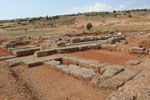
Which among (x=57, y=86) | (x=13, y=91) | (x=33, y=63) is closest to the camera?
(x=13, y=91)

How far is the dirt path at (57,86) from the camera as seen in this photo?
17.3ft

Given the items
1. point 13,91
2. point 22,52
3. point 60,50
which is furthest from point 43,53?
point 13,91

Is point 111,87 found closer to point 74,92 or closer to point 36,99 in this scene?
point 74,92

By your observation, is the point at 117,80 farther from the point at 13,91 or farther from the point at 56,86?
the point at 13,91

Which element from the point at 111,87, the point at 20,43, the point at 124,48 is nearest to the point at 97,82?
the point at 111,87

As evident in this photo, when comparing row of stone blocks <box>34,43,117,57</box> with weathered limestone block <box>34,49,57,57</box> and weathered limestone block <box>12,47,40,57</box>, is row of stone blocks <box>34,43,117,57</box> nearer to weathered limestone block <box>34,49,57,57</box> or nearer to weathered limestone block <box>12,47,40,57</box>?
weathered limestone block <box>34,49,57,57</box>

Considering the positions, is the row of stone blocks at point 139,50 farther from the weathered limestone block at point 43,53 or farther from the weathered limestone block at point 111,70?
the weathered limestone block at point 43,53

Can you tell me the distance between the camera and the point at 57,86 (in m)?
6.09

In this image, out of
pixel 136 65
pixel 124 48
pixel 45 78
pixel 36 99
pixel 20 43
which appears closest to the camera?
pixel 36 99

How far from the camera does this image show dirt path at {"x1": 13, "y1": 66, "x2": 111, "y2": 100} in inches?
207

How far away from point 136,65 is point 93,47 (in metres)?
5.16

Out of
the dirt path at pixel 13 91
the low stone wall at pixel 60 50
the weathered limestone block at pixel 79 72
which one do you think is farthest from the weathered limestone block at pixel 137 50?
the dirt path at pixel 13 91

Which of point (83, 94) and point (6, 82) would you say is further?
point (6, 82)

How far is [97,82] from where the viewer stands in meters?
5.85
